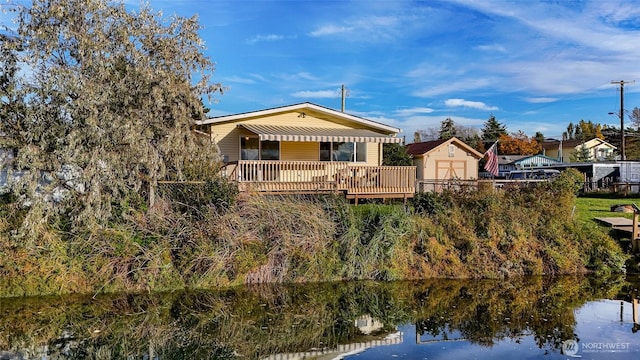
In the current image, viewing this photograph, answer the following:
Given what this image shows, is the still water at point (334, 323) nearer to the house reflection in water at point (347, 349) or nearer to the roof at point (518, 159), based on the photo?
the house reflection in water at point (347, 349)

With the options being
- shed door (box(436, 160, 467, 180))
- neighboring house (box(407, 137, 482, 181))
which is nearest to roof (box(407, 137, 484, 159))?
neighboring house (box(407, 137, 482, 181))

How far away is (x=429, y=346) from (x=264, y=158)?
11.4 metres

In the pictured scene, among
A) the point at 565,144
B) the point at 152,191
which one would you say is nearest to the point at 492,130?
the point at 565,144

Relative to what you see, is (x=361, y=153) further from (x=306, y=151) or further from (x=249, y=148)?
(x=249, y=148)

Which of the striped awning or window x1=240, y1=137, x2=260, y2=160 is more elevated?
the striped awning

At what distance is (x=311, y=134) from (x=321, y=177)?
1.91 metres

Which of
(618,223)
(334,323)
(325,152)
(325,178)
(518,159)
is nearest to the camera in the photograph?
(334,323)

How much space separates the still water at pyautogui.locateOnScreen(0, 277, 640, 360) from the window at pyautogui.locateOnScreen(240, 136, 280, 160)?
7399mm

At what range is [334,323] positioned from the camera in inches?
368

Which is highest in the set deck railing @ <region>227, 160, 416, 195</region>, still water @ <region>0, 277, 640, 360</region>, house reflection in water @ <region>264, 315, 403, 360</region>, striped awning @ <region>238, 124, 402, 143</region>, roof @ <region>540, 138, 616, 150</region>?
roof @ <region>540, 138, 616, 150</region>

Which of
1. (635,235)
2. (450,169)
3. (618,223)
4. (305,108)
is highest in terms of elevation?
(305,108)

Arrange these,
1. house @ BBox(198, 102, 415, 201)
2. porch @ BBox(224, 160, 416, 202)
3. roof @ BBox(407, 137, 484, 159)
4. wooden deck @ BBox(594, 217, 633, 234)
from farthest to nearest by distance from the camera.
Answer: roof @ BBox(407, 137, 484, 159), wooden deck @ BBox(594, 217, 633, 234), house @ BBox(198, 102, 415, 201), porch @ BBox(224, 160, 416, 202)

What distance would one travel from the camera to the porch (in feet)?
48.5

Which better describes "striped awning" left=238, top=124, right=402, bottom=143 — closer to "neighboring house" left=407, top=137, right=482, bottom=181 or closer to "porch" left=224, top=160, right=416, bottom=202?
"porch" left=224, top=160, right=416, bottom=202
